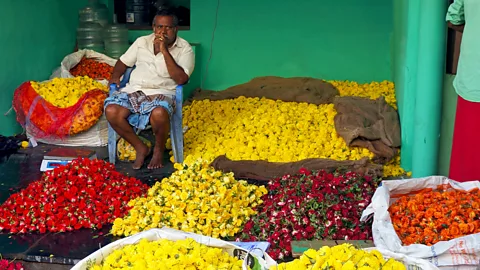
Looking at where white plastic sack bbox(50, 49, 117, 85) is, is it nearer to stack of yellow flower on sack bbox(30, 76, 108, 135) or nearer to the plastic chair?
stack of yellow flower on sack bbox(30, 76, 108, 135)

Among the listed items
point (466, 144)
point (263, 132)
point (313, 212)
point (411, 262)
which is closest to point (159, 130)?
point (263, 132)

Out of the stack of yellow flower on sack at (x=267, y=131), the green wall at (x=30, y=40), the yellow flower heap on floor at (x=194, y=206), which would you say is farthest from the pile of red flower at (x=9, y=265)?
the green wall at (x=30, y=40)

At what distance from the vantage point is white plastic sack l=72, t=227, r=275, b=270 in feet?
8.45

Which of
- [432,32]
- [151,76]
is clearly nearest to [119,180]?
[151,76]

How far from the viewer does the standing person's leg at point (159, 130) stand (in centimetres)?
496

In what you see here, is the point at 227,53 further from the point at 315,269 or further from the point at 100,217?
the point at 315,269

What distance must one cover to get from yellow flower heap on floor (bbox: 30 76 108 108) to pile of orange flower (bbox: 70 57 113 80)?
0.57 metres

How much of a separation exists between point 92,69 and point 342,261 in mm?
5060

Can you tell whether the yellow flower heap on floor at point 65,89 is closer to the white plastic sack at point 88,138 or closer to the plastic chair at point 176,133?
the white plastic sack at point 88,138

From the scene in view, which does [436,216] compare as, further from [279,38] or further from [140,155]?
[279,38]

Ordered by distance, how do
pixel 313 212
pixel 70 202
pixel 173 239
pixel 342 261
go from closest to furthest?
1. pixel 342 261
2. pixel 173 239
3. pixel 313 212
4. pixel 70 202

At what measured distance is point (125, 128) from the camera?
5.09 metres

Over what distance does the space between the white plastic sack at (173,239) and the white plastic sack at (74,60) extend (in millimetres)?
3826

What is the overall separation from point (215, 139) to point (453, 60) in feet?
7.48
